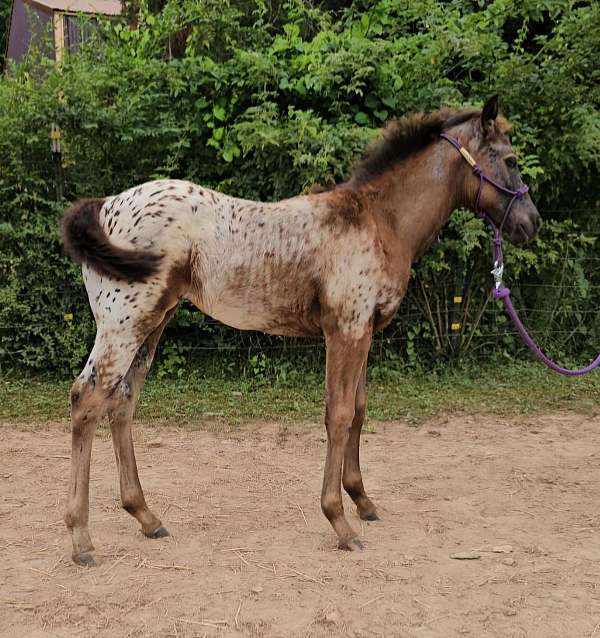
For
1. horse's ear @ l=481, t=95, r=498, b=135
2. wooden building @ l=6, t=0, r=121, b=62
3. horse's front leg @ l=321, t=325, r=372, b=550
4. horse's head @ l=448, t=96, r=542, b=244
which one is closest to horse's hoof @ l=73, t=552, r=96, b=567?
horse's front leg @ l=321, t=325, r=372, b=550

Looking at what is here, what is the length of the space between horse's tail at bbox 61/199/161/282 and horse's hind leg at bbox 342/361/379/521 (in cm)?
A: 128

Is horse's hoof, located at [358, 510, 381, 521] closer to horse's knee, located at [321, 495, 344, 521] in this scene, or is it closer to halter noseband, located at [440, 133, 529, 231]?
horse's knee, located at [321, 495, 344, 521]

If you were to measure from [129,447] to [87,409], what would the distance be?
420 mm

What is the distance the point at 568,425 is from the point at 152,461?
3.35m

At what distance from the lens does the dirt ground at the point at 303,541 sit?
103 inches

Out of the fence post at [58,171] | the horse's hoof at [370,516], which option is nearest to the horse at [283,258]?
the horse's hoof at [370,516]

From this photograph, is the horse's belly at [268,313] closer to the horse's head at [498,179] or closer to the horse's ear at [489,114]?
the horse's head at [498,179]

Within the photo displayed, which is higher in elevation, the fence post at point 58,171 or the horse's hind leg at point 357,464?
the fence post at point 58,171

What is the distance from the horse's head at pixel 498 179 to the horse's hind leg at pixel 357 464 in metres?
1.09

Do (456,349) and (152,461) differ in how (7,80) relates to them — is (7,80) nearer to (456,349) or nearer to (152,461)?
(152,461)

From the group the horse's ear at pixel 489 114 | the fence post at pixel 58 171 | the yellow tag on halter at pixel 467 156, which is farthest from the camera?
the fence post at pixel 58 171

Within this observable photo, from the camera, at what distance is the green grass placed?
5691 mm

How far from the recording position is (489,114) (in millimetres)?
3250

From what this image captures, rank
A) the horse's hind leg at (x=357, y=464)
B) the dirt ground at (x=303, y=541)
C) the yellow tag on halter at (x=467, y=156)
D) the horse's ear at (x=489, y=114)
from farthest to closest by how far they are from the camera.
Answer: the horse's hind leg at (x=357, y=464) → the yellow tag on halter at (x=467, y=156) → the horse's ear at (x=489, y=114) → the dirt ground at (x=303, y=541)
